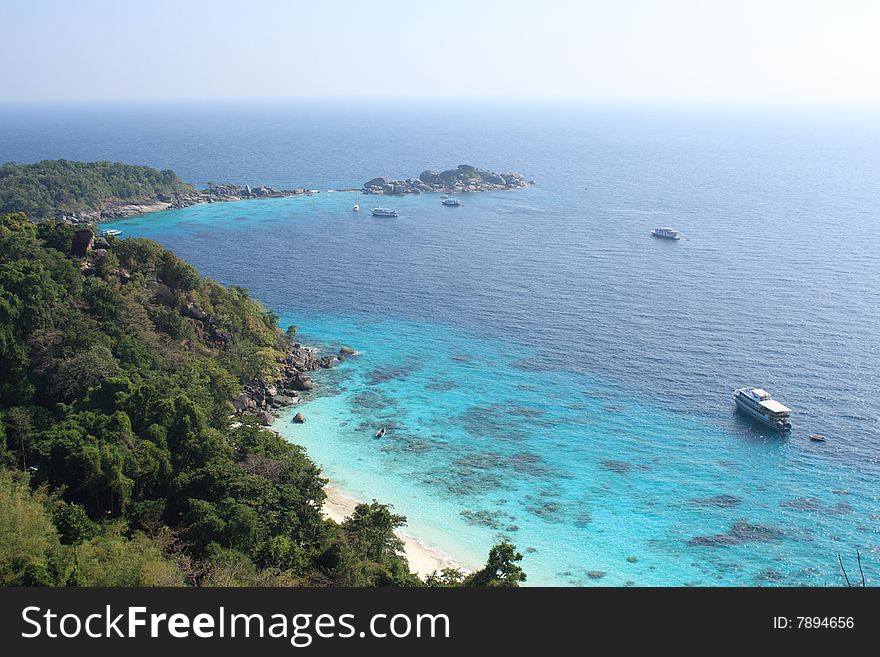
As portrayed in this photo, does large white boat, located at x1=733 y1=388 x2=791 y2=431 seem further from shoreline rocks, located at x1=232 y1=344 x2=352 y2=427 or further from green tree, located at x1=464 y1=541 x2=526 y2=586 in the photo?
shoreline rocks, located at x1=232 y1=344 x2=352 y2=427

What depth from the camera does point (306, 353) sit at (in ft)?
244

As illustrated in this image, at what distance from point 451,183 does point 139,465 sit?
147 metres

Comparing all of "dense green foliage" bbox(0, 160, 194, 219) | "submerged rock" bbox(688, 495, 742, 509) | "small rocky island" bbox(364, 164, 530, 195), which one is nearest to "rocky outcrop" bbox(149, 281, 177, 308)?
"submerged rock" bbox(688, 495, 742, 509)

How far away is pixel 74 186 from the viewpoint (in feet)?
469

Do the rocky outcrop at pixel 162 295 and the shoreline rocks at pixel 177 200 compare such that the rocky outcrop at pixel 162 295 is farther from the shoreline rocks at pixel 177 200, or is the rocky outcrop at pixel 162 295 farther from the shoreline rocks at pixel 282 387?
the shoreline rocks at pixel 177 200

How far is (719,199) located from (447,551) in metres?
137

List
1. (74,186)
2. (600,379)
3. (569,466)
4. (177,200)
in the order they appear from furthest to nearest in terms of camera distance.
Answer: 1. (177,200)
2. (74,186)
3. (600,379)
4. (569,466)

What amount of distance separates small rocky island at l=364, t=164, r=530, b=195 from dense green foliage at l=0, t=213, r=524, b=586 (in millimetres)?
113802

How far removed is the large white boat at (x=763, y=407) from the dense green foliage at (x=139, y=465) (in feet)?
108

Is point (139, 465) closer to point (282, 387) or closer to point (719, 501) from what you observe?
point (282, 387)

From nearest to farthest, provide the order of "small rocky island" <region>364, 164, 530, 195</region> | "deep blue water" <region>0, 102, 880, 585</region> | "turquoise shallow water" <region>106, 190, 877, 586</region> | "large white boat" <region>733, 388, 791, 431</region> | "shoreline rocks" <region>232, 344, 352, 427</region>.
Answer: "turquoise shallow water" <region>106, 190, 877, 586</region>
"deep blue water" <region>0, 102, 880, 585</region>
"large white boat" <region>733, 388, 791, 431</region>
"shoreline rocks" <region>232, 344, 352, 427</region>
"small rocky island" <region>364, 164, 530, 195</region>

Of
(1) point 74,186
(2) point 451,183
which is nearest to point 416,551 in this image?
(1) point 74,186

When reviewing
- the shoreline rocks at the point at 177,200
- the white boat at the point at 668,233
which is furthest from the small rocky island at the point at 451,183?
the white boat at the point at 668,233

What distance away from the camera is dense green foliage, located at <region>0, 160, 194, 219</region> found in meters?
134
